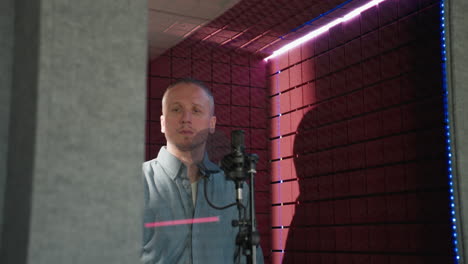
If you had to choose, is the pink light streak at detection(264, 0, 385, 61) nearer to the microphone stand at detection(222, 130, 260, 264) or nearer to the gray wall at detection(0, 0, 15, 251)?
the microphone stand at detection(222, 130, 260, 264)

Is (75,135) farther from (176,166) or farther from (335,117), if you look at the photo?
(335,117)

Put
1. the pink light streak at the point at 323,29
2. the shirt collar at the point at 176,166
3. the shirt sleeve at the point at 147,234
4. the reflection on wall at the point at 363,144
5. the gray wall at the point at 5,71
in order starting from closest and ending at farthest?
the gray wall at the point at 5,71 → the shirt sleeve at the point at 147,234 → the shirt collar at the point at 176,166 → the reflection on wall at the point at 363,144 → the pink light streak at the point at 323,29

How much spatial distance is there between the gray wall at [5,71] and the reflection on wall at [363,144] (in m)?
3.36

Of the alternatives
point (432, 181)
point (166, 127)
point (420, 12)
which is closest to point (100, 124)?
point (166, 127)

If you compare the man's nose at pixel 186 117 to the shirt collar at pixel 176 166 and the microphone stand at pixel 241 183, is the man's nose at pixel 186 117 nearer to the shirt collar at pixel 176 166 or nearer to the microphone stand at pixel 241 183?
the shirt collar at pixel 176 166

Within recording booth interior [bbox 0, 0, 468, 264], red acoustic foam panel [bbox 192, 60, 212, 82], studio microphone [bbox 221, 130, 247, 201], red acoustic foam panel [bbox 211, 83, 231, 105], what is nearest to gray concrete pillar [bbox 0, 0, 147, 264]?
recording booth interior [bbox 0, 0, 468, 264]

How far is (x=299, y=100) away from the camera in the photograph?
5711 millimetres

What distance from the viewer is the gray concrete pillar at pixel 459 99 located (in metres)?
2.68

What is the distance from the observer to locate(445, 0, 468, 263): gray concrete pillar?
268cm

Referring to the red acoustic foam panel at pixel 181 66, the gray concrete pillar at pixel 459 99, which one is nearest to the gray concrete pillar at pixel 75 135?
the gray concrete pillar at pixel 459 99

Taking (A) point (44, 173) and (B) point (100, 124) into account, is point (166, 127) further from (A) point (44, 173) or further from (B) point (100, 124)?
(A) point (44, 173)

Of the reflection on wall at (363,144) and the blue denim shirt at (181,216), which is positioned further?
the reflection on wall at (363,144)

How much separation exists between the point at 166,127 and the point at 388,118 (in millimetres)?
2915

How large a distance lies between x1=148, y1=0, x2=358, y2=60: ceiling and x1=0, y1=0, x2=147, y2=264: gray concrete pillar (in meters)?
3.32
